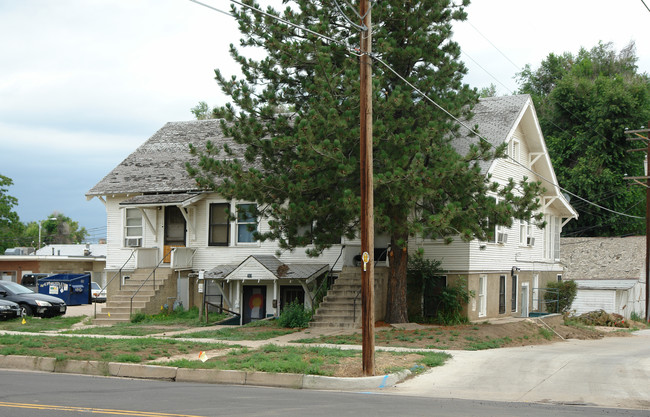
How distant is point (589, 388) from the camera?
13516 mm

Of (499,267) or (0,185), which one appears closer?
(499,267)

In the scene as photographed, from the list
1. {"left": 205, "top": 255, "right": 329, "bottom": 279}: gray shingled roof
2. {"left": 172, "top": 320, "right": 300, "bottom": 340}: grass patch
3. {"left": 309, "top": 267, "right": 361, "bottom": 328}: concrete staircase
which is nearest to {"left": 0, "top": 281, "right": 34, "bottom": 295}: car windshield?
{"left": 205, "top": 255, "right": 329, "bottom": 279}: gray shingled roof

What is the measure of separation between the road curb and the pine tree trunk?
362 inches

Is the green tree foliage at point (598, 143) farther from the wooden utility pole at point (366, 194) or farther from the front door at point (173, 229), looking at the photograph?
the wooden utility pole at point (366, 194)

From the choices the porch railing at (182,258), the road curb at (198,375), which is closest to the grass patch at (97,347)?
the road curb at (198,375)

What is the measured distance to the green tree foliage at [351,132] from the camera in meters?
20.1

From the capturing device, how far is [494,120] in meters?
29.0

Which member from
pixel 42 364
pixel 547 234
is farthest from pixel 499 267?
pixel 42 364

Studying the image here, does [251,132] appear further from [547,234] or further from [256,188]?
[547,234]

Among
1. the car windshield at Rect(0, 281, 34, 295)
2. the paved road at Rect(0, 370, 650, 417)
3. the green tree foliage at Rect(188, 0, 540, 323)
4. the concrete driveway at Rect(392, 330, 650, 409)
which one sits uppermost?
the green tree foliage at Rect(188, 0, 540, 323)

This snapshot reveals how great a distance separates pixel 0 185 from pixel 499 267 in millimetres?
55935

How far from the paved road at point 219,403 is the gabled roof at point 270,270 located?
12.3m

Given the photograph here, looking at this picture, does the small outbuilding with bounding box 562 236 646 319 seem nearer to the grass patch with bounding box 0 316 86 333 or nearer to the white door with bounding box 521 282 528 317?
the white door with bounding box 521 282 528 317

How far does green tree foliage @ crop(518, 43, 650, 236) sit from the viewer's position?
54.4 metres
